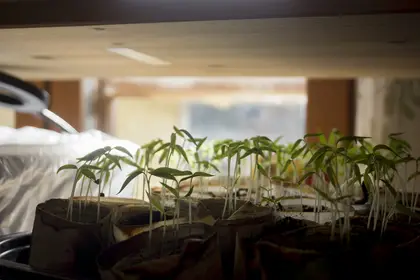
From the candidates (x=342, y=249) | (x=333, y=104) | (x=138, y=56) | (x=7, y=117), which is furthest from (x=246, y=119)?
(x=342, y=249)

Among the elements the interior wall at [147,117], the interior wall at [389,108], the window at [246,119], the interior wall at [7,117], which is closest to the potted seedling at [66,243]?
the interior wall at [389,108]

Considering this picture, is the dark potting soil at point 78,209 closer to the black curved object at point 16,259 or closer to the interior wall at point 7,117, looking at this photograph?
the black curved object at point 16,259

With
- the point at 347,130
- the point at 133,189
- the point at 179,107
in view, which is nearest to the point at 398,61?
the point at 133,189

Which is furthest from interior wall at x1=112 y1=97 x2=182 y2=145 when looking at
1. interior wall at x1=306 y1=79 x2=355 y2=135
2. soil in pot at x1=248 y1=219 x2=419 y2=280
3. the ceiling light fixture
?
soil in pot at x1=248 y1=219 x2=419 y2=280

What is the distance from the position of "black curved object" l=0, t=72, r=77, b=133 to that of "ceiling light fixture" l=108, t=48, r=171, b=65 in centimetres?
18

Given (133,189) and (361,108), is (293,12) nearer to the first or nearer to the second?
(133,189)

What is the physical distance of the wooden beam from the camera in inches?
20.0

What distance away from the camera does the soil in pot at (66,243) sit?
64 cm

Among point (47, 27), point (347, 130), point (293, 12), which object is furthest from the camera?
point (347, 130)

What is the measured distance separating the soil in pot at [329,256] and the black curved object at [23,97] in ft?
1.73

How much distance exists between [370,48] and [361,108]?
33.4 inches

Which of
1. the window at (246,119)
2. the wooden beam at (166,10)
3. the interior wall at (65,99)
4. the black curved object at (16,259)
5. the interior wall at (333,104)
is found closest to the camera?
the wooden beam at (166,10)

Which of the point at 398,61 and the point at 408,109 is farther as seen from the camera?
the point at 408,109

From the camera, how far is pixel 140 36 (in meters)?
0.68
